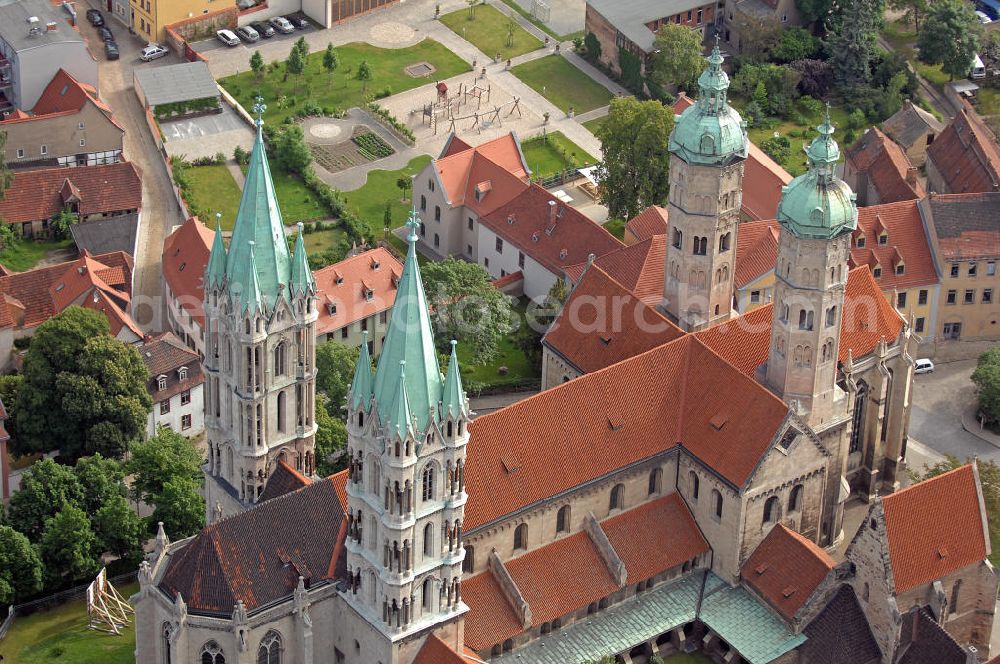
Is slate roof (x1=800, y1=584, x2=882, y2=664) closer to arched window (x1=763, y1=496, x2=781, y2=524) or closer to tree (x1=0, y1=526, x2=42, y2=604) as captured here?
arched window (x1=763, y1=496, x2=781, y2=524)

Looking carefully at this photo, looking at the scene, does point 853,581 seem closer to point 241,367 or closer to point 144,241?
point 241,367

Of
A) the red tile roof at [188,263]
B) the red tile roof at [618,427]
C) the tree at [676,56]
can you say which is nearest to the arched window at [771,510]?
the red tile roof at [618,427]

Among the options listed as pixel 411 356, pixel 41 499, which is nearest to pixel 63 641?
pixel 41 499

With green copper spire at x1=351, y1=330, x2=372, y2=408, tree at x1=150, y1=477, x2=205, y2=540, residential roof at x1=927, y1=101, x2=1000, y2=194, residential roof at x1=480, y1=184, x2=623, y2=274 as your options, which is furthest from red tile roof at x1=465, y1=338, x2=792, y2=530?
residential roof at x1=927, y1=101, x2=1000, y2=194

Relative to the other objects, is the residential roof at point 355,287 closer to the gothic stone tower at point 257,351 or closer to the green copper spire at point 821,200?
the gothic stone tower at point 257,351

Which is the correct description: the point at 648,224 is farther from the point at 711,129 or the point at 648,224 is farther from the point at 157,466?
the point at 157,466
